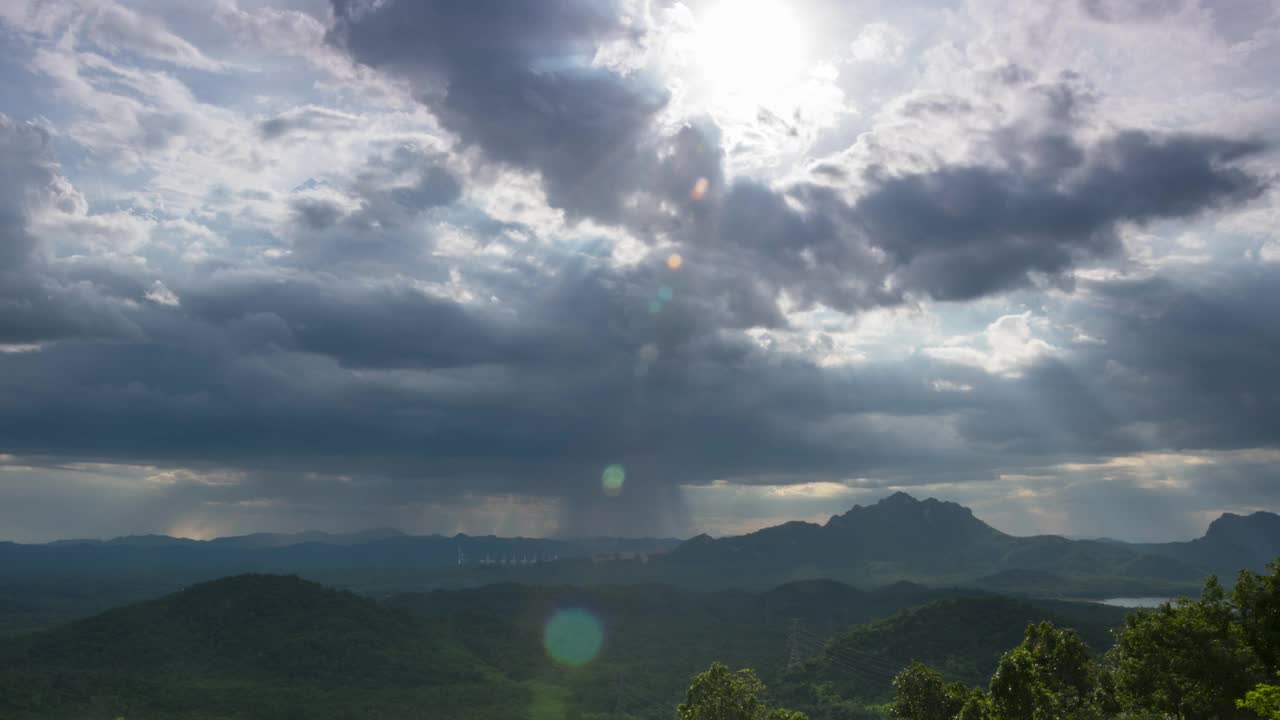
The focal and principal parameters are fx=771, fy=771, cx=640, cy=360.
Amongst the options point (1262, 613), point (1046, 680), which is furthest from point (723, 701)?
point (1262, 613)

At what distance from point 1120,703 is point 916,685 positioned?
75.9 ft

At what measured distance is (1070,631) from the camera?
9500 centimetres

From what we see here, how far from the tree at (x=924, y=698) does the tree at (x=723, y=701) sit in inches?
470

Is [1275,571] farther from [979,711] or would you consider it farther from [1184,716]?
[979,711]

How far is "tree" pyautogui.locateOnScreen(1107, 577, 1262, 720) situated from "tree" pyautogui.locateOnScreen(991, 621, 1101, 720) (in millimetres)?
3989

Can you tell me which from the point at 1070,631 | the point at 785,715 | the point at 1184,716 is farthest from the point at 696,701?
the point at 1184,716

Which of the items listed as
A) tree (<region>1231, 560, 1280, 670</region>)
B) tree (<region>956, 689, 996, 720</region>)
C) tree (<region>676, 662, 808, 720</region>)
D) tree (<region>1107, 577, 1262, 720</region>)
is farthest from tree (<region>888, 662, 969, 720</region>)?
tree (<region>1231, 560, 1280, 670</region>)

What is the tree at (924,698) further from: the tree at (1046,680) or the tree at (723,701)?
the tree at (723,701)

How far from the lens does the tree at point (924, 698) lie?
8912cm

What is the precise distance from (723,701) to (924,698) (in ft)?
76.7

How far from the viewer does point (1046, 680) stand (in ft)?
294

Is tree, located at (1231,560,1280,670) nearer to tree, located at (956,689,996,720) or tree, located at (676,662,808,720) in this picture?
tree, located at (956,689,996,720)

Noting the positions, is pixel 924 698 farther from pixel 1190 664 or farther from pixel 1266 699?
pixel 1266 699

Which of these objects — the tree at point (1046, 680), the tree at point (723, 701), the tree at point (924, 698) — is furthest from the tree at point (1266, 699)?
the tree at point (723, 701)
